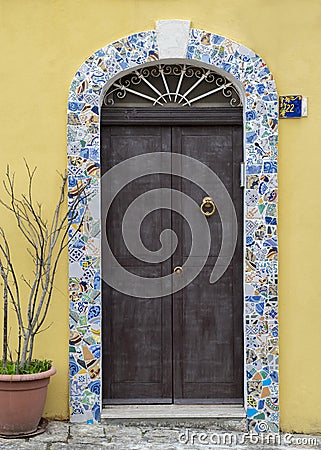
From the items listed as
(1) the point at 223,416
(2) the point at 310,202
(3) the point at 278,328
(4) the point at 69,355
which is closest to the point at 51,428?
(4) the point at 69,355

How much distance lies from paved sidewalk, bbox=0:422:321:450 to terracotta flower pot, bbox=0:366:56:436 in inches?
3.6

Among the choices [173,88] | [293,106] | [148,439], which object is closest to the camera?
[148,439]

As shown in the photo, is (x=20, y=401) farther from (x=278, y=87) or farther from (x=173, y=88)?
(x=278, y=87)

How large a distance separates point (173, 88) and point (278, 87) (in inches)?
30.8

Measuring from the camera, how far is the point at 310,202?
5902 millimetres

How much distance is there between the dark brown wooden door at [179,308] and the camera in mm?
6062

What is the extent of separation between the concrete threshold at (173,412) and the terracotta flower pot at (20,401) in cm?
58

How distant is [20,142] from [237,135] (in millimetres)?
1620

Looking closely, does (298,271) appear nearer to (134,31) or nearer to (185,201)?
(185,201)

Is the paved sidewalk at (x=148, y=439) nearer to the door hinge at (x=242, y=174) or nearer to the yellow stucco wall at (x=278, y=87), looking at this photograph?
the yellow stucco wall at (x=278, y=87)

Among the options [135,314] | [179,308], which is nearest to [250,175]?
[179,308]

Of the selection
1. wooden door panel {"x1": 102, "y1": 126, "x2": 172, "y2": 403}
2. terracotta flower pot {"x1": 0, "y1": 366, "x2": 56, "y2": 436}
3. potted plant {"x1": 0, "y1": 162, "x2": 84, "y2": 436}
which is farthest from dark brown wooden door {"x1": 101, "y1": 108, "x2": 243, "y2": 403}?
terracotta flower pot {"x1": 0, "y1": 366, "x2": 56, "y2": 436}

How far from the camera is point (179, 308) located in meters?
6.07

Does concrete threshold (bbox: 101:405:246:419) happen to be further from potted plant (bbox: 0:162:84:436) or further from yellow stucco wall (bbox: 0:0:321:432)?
potted plant (bbox: 0:162:84:436)
